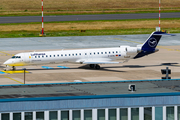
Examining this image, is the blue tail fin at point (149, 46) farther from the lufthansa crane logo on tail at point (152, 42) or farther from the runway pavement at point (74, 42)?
the runway pavement at point (74, 42)

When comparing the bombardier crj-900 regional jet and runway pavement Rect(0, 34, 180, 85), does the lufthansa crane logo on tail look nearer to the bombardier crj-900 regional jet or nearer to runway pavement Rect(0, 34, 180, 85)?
the bombardier crj-900 regional jet

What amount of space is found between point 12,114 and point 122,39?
232ft

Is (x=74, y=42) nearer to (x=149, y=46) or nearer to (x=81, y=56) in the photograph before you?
(x=149, y=46)

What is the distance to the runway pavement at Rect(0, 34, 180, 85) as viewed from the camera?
5009cm

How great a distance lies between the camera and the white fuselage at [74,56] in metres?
54.2

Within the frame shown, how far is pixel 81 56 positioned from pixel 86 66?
3047 mm

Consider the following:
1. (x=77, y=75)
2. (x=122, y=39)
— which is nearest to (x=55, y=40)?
(x=122, y=39)

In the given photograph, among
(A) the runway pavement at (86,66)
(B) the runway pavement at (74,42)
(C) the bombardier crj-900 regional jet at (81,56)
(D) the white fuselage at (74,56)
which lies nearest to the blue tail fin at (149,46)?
(C) the bombardier crj-900 regional jet at (81,56)

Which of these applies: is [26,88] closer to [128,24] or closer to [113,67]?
[113,67]

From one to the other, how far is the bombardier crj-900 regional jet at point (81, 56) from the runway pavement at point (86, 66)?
4.35 feet

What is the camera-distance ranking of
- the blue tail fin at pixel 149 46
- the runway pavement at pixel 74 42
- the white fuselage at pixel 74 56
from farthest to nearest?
1. the runway pavement at pixel 74 42
2. the blue tail fin at pixel 149 46
3. the white fuselage at pixel 74 56

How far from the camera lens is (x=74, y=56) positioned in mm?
55531

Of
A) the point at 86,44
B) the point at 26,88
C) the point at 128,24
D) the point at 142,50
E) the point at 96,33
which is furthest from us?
the point at 128,24

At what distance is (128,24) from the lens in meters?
118
